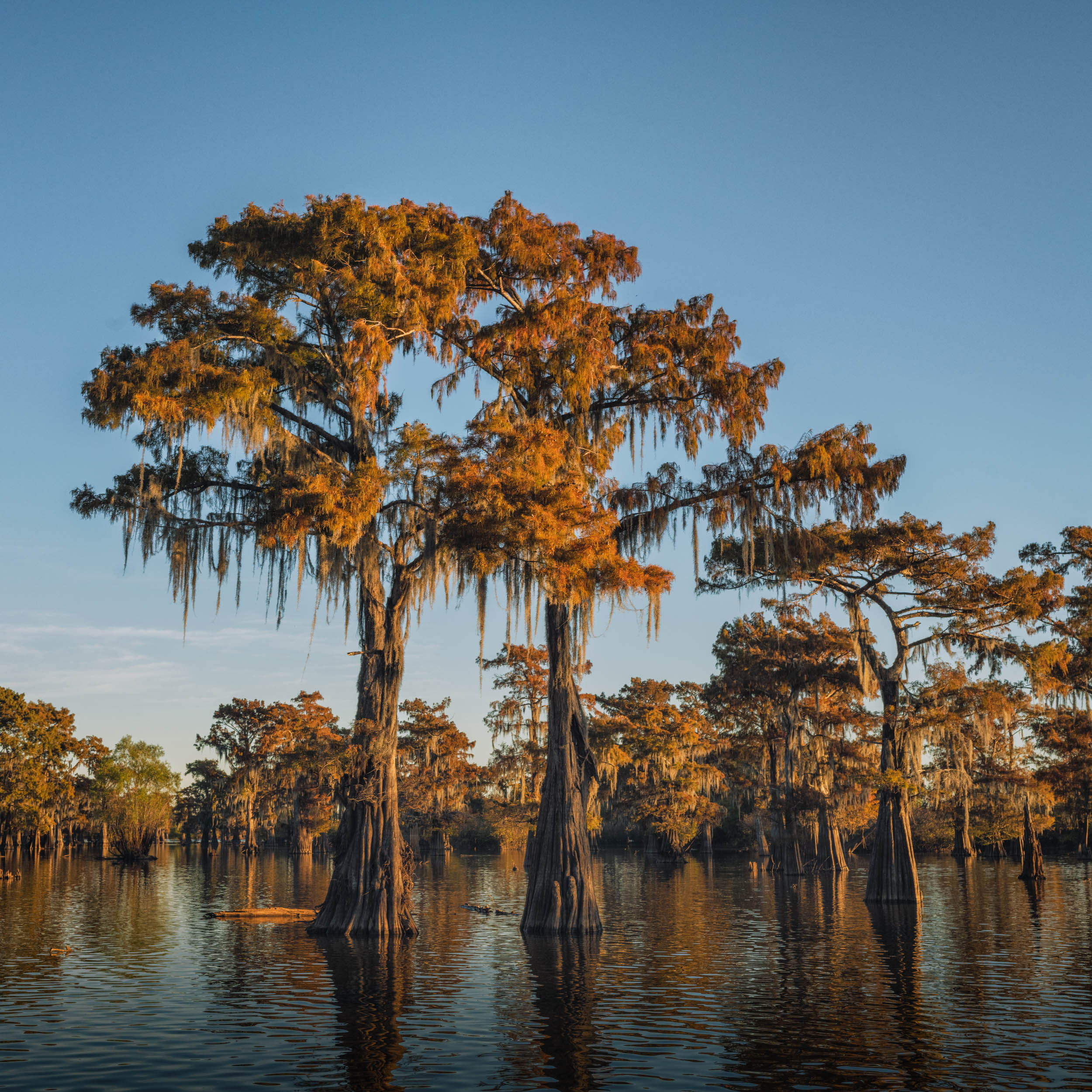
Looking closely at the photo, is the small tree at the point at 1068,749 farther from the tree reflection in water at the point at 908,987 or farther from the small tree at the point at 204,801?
the small tree at the point at 204,801

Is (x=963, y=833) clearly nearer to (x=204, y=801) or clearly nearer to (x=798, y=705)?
(x=798, y=705)

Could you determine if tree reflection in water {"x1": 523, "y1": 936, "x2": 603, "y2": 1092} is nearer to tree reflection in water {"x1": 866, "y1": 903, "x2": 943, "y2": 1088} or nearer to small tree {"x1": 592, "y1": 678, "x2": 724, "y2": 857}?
tree reflection in water {"x1": 866, "y1": 903, "x2": 943, "y2": 1088}

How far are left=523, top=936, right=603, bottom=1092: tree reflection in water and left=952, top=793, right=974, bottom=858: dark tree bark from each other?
48587mm

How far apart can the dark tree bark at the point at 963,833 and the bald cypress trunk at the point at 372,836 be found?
50095 millimetres

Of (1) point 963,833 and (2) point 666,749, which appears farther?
(1) point 963,833

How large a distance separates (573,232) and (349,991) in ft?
64.4

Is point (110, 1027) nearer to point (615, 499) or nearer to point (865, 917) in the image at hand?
point (615, 499)

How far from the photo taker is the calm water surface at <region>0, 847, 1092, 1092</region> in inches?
444

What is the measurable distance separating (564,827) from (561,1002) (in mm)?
8425

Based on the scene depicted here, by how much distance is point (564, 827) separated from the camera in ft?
78.5

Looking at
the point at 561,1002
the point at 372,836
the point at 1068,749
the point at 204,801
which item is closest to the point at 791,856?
the point at 1068,749

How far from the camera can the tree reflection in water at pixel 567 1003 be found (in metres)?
11.4

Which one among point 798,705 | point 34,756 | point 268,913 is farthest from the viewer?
point 34,756

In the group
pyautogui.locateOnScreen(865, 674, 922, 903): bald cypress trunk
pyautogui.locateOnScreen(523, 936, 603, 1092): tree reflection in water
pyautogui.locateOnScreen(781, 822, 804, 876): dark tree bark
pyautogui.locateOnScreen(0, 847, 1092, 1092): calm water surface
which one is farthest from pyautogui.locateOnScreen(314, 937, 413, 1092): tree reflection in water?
pyautogui.locateOnScreen(781, 822, 804, 876): dark tree bark
